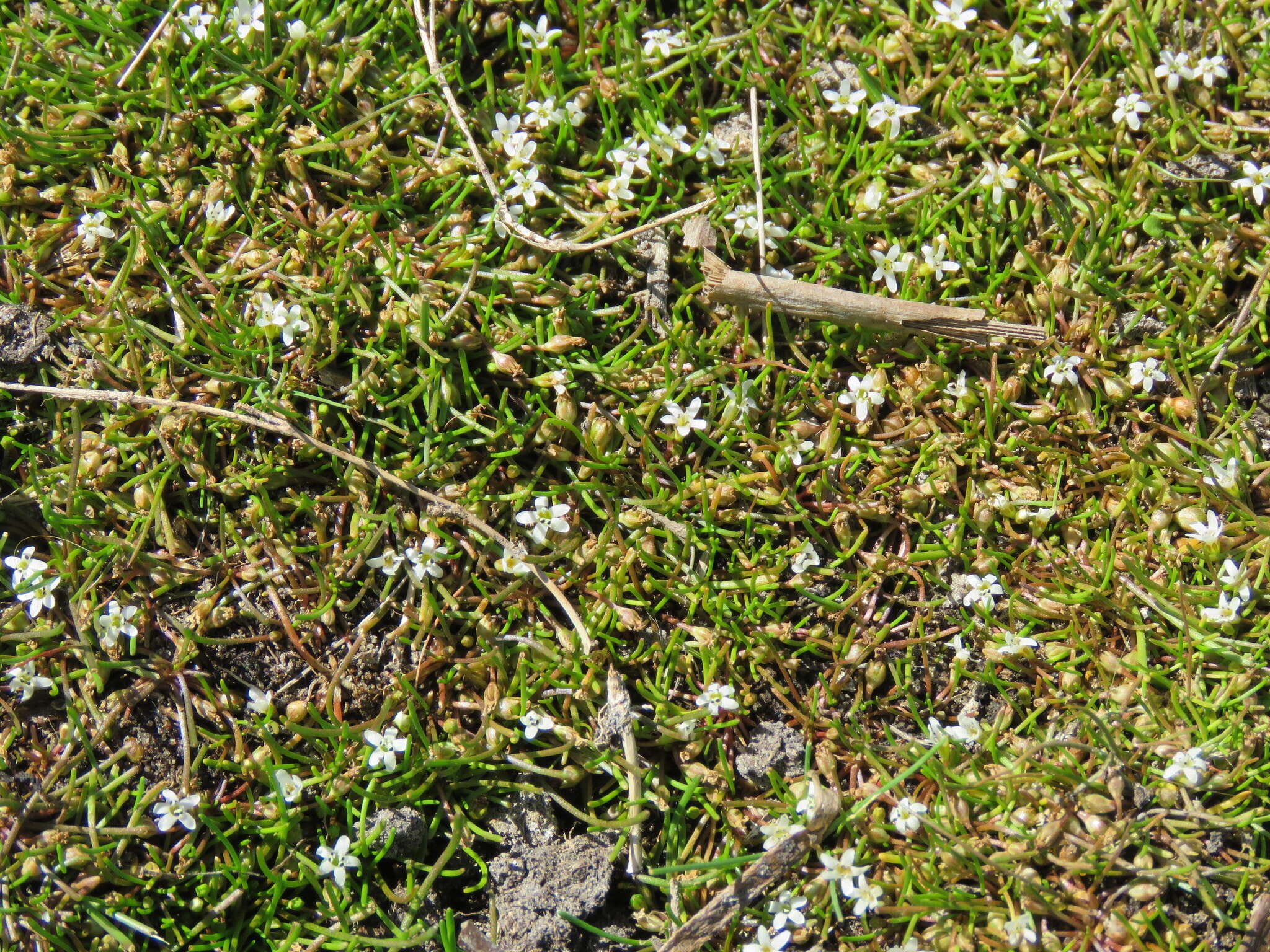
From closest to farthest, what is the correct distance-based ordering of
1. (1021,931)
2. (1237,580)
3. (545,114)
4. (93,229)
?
1. (1021,931)
2. (1237,580)
3. (93,229)
4. (545,114)

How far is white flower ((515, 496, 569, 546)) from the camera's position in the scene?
3.36m

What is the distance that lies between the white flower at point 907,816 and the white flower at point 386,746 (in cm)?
166

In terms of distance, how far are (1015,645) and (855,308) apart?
133cm

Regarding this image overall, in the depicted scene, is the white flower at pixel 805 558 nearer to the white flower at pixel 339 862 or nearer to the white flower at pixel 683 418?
the white flower at pixel 683 418

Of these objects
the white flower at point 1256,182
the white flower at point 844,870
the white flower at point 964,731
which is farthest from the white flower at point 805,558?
the white flower at point 1256,182

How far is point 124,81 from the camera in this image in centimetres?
362

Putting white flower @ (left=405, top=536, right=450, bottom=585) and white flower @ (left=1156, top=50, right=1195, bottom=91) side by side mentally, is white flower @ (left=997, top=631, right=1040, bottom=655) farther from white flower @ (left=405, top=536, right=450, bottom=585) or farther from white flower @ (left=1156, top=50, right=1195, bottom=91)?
white flower @ (left=1156, top=50, right=1195, bottom=91)

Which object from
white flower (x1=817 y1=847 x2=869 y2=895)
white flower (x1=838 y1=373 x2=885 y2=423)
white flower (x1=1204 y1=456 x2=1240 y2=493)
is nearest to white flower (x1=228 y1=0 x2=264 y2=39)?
white flower (x1=838 y1=373 x2=885 y2=423)

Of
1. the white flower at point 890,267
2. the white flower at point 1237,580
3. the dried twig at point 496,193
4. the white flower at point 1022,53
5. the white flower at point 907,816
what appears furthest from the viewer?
the white flower at point 1022,53

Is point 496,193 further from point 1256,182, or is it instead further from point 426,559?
point 1256,182

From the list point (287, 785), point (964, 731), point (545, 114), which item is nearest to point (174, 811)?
point (287, 785)

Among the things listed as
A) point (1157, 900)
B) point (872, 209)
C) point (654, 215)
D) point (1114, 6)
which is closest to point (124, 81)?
point (654, 215)

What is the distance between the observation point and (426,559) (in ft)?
11.1

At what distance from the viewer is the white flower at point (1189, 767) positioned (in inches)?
124
